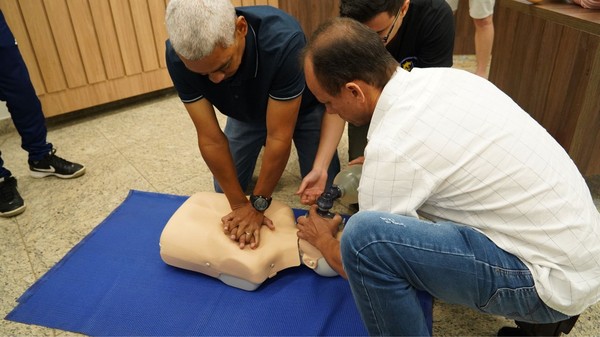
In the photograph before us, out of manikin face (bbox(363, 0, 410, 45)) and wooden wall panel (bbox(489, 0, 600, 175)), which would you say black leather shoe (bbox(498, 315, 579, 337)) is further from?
manikin face (bbox(363, 0, 410, 45))

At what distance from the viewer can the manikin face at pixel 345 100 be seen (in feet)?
3.05

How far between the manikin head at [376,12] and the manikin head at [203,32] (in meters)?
0.34

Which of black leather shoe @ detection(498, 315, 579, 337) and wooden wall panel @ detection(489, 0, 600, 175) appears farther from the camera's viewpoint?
wooden wall panel @ detection(489, 0, 600, 175)

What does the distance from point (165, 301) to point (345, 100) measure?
0.80m

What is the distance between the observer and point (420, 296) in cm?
127

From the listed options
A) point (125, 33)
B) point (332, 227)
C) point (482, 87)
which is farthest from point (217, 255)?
point (125, 33)

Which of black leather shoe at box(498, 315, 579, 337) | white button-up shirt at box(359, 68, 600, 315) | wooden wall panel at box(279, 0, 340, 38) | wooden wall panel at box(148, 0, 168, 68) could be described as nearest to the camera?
white button-up shirt at box(359, 68, 600, 315)

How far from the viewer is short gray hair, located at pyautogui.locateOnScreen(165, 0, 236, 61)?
108 centimetres

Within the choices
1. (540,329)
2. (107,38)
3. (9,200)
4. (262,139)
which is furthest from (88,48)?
(540,329)

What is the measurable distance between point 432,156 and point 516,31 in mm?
1148

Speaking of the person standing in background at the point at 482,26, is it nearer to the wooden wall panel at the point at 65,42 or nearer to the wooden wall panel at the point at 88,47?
the wooden wall panel at the point at 88,47

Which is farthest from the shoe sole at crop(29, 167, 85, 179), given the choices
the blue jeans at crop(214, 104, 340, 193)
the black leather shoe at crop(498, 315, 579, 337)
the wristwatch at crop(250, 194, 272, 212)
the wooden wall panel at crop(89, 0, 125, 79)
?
the black leather shoe at crop(498, 315, 579, 337)

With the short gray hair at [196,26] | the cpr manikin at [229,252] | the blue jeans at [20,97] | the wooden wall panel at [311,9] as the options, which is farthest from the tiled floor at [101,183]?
the wooden wall panel at [311,9]

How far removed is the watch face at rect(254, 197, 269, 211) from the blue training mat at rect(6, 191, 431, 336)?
207 millimetres
